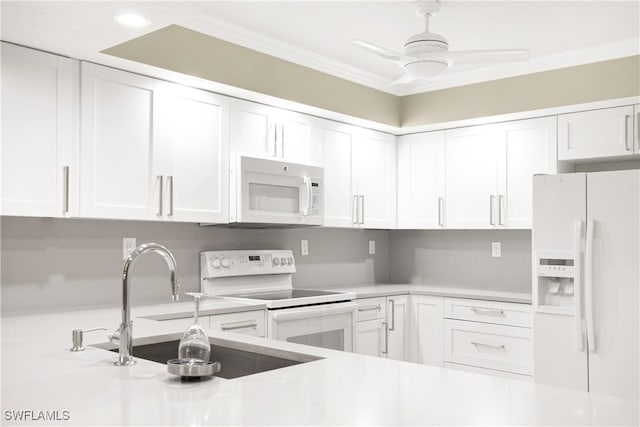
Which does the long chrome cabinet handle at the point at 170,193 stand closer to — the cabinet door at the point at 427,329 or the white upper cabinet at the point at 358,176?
the white upper cabinet at the point at 358,176

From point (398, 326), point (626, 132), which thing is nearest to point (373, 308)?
point (398, 326)

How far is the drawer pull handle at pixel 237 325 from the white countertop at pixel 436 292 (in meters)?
Result: 1.07

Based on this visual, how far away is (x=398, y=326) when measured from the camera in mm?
4508

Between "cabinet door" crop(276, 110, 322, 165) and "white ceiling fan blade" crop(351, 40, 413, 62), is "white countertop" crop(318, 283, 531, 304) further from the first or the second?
"white ceiling fan blade" crop(351, 40, 413, 62)

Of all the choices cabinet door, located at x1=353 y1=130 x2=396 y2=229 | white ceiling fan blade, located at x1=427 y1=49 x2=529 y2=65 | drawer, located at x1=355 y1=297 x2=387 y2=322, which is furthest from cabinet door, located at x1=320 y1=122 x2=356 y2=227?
white ceiling fan blade, located at x1=427 y1=49 x2=529 y2=65

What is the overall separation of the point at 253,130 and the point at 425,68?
1321 mm

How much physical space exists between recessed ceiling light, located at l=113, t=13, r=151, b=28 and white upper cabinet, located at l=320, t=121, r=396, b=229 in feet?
6.82

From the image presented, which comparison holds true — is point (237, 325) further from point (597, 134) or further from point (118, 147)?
point (597, 134)

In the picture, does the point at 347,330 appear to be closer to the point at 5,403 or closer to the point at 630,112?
the point at 630,112

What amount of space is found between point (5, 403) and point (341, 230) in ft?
12.4

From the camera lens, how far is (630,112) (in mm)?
3850

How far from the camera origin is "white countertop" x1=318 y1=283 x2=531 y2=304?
4.13 m

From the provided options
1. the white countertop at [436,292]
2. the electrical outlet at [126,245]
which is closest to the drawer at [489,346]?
the white countertop at [436,292]

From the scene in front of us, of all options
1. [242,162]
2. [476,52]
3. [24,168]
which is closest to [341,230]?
[242,162]
